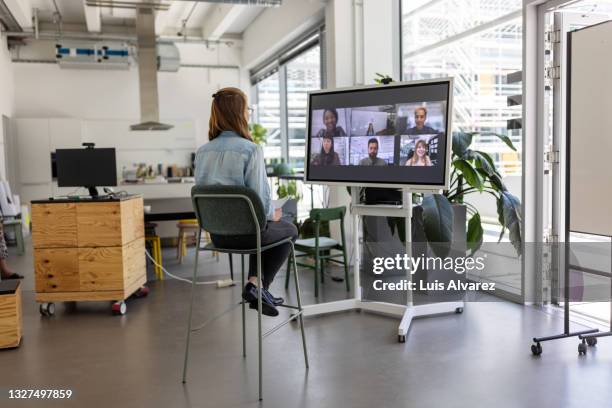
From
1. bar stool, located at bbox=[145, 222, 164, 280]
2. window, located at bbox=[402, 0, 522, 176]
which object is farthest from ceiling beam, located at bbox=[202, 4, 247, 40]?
bar stool, located at bbox=[145, 222, 164, 280]

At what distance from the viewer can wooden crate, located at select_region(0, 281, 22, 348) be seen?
3.56 meters

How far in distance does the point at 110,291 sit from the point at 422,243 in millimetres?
2471

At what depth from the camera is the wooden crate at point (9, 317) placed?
356 centimetres

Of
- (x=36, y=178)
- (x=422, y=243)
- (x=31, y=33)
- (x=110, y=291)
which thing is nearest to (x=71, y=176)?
(x=110, y=291)

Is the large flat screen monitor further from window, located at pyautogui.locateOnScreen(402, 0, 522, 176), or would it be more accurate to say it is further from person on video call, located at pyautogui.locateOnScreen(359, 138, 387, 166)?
window, located at pyautogui.locateOnScreen(402, 0, 522, 176)

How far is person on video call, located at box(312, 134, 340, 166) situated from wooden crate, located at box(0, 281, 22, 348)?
2178mm

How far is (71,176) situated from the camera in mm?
4625

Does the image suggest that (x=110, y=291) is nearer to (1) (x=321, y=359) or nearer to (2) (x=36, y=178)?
(1) (x=321, y=359)

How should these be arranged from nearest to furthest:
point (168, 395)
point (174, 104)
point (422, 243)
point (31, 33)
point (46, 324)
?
point (168, 395) → point (46, 324) → point (422, 243) → point (31, 33) → point (174, 104)

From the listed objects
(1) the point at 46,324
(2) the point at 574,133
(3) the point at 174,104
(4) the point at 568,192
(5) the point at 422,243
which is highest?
(3) the point at 174,104

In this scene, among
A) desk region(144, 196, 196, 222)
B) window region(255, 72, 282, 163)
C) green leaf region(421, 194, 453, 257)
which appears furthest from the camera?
window region(255, 72, 282, 163)

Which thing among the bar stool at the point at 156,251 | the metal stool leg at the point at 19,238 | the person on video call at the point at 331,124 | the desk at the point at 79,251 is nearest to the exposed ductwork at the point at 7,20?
the metal stool leg at the point at 19,238

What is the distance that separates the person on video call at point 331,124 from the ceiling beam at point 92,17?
513cm

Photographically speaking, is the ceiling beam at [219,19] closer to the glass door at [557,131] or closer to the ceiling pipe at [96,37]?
the ceiling pipe at [96,37]
